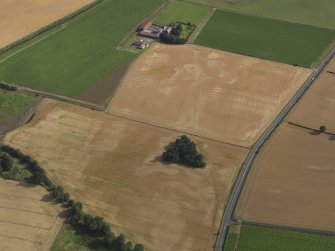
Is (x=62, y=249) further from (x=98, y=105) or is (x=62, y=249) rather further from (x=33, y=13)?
(x=33, y=13)

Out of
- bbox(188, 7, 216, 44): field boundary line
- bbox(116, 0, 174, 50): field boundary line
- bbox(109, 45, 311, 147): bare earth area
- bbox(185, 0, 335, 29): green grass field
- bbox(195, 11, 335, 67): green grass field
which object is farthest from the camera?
bbox(185, 0, 335, 29): green grass field

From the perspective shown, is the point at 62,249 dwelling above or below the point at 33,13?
below

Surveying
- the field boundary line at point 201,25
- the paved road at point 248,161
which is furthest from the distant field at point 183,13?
the paved road at point 248,161

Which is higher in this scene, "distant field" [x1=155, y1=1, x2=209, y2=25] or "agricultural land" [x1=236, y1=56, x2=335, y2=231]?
"distant field" [x1=155, y1=1, x2=209, y2=25]

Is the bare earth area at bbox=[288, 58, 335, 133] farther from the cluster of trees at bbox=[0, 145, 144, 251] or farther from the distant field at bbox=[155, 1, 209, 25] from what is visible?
the cluster of trees at bbox=[0, 145, 144, 251]

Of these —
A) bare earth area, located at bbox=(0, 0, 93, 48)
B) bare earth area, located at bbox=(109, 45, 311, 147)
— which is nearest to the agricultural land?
bare earth area, located at bbox=(109, 45, 311, 147)

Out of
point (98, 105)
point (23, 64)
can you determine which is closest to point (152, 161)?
point (98, 105)

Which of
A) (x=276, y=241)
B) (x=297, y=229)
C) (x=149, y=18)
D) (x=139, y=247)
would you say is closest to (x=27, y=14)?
(x=149, y=18)
